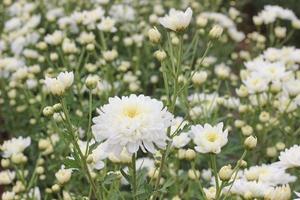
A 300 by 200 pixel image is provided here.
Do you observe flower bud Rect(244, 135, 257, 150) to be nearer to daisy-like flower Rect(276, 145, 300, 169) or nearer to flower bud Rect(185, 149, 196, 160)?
daisy-like flower Rect(276, 145, 300, 169)

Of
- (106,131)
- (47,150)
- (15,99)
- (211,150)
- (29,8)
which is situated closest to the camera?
(106,131)

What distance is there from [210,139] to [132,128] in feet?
A: 1.00

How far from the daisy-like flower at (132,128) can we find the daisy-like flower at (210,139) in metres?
0.18

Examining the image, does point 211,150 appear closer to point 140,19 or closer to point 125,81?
point 125,81

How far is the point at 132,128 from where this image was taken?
147 centimetres

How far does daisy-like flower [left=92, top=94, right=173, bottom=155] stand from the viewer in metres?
1.47

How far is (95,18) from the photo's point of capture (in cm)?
312

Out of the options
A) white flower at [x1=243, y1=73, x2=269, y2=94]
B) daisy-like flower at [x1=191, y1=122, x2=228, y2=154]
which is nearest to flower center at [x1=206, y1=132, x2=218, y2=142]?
daisy-like flower at [x1=191, y1=122, x2=228, y2=154]

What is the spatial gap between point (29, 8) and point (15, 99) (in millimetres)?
854

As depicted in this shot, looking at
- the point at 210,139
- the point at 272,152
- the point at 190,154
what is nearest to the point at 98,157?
the point at 190,154

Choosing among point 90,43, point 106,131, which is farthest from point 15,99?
point 106,131

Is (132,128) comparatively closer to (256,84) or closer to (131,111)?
(131,111)

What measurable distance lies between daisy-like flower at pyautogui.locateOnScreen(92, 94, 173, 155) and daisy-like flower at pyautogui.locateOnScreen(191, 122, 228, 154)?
0.60 feet

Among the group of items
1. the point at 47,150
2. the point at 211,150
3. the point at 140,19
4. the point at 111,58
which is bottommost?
the point at 211,150
